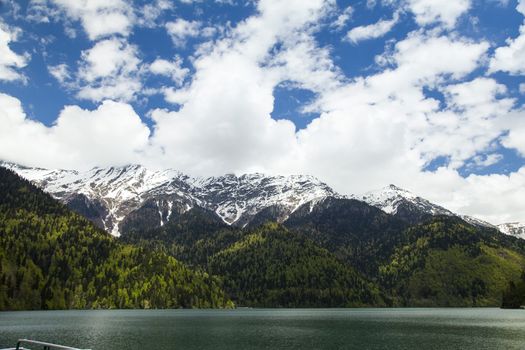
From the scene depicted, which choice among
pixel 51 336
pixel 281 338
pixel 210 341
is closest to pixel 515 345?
pixel 281 338

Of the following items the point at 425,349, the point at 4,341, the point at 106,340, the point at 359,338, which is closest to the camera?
the point at 425,349

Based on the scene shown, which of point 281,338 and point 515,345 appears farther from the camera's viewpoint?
point 281,338

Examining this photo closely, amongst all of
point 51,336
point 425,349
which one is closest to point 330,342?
point 425,349

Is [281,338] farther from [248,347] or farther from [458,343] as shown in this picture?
[458,343]

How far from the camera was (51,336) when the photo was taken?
122625mm

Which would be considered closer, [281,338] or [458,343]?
[458,343]

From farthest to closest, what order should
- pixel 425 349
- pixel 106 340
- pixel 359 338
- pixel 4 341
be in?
1. pixel 359 338
2. pixel 106 340
3. pixel 4 341
4. pixel 425 349

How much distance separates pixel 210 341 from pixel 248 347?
662 inches

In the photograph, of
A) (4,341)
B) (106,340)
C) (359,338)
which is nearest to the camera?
(4,341)

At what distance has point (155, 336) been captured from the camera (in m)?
129

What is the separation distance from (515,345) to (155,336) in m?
84.7

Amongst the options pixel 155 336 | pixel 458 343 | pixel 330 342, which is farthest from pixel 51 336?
pixel 458 343

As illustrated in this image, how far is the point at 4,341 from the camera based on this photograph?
107 metres

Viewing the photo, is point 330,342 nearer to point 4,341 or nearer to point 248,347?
point 248,347
